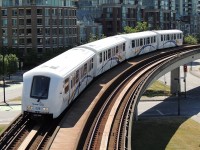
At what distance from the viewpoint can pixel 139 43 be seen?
203ft

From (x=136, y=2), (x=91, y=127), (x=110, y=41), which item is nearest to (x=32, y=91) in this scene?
(x=91, y=127)

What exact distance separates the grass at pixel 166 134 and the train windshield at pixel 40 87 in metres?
15.8

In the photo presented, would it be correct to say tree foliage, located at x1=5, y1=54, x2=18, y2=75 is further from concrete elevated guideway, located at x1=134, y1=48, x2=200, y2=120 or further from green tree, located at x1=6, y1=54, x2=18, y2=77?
concrete elevated guideway, located at x1=134, y1=48, x2=200, y2=120

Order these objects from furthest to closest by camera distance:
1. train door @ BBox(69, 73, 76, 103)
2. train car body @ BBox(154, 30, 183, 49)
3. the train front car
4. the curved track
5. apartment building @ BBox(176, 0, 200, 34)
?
apartment building @ BBox(176, 0, 200, 34) < train car body @ BBox(154, 30, 183, 49) < train door @ BBox(69, 73, 76, 103) < the train front car < the curved track

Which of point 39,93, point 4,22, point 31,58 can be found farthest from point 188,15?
point 39,93

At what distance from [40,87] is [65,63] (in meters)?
4.22

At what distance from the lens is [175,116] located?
178ft

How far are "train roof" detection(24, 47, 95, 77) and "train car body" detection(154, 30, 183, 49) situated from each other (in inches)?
1307

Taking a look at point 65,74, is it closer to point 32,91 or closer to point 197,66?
point 32,91

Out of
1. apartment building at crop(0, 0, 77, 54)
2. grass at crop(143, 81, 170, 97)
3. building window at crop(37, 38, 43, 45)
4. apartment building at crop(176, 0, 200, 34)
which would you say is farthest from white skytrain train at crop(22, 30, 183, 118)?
apartment building at crop(176, 0, 200, 34)

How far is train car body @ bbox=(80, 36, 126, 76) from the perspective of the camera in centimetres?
4278

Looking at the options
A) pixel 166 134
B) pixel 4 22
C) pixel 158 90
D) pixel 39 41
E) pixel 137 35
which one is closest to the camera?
pixel 166 134

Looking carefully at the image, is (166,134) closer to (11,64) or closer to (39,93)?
(39,93)

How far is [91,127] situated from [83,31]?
297 ft
